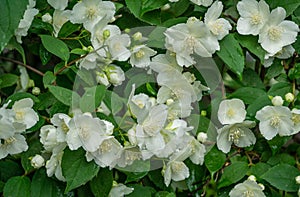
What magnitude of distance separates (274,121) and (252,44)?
0.84ft

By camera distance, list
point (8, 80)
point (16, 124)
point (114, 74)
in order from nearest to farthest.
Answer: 1. point (16, 124)
2. point (114, 74)
3. point (8, 80)

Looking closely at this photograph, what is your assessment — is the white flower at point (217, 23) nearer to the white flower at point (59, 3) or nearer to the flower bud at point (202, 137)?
the flower bud at point (202, 137)

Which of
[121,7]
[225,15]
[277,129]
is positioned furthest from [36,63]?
[277,129]

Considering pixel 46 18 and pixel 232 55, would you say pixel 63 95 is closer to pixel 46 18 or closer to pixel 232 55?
pixel 46 18

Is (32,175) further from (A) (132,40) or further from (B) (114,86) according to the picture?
(A) (132,40)

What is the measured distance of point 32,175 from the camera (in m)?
1.80

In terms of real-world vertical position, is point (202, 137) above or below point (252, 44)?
below

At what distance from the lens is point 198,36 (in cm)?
178

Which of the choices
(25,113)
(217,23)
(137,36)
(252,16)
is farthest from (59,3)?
(252,16)

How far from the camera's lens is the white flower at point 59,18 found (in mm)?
1881

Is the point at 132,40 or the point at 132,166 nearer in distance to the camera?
the point at 132,166

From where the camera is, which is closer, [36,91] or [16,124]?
[16,124]

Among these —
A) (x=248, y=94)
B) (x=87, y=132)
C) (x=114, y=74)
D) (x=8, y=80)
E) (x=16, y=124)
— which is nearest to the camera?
(x=87, y=132)

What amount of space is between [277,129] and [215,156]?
201mm
